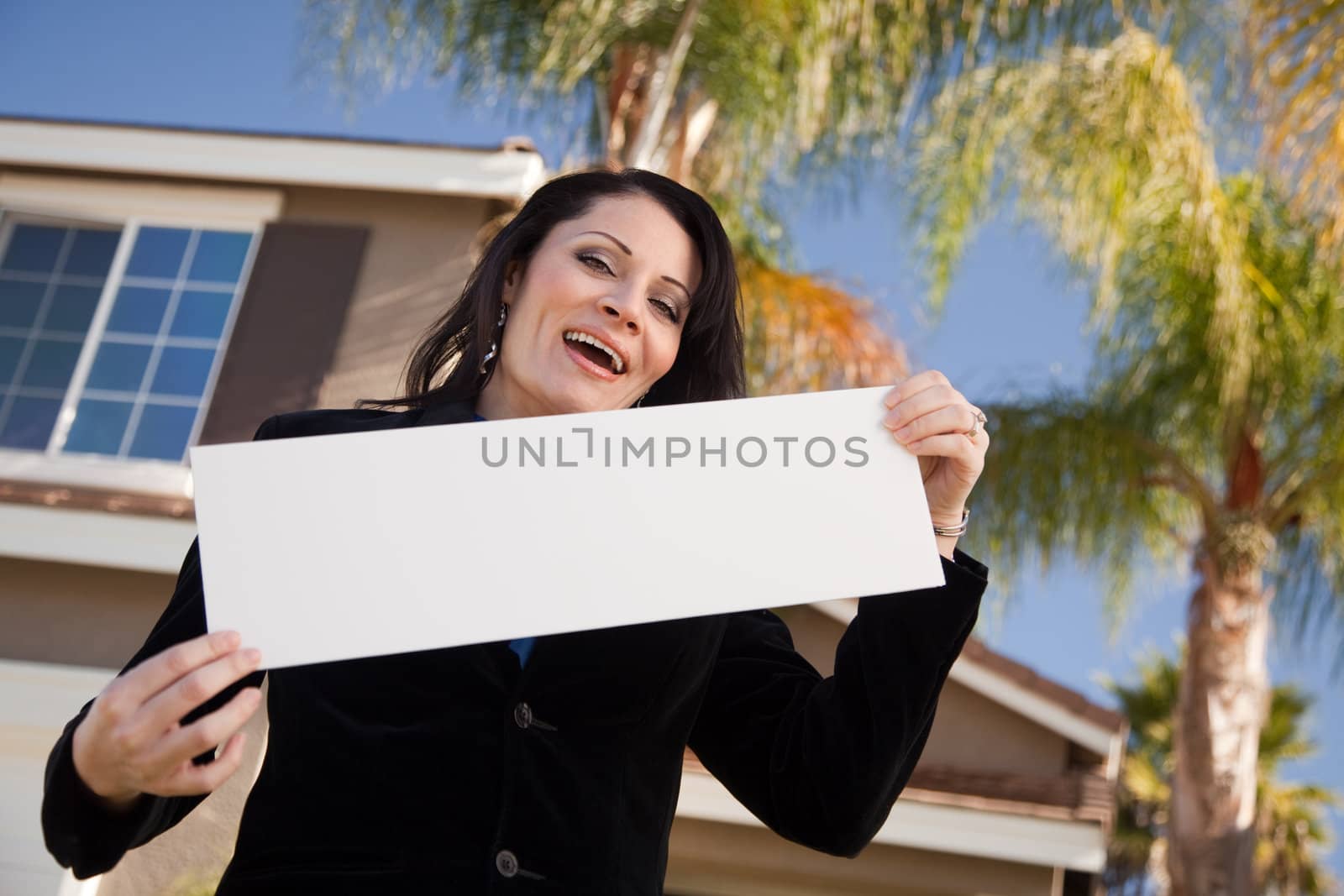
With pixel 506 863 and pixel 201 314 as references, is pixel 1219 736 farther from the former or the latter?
pixel 506 863

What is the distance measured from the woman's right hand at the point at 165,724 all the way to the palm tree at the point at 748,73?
6.61 metres

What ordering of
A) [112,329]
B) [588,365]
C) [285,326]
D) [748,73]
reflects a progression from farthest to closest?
[748,73], [112,329], [285,326], [588,365]

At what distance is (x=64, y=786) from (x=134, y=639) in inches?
211

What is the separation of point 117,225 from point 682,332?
6.85 meters

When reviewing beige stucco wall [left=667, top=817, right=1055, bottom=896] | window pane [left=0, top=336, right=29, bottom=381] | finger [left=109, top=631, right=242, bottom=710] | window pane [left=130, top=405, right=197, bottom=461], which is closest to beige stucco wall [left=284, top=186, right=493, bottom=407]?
window pane [left=130, top=405, right=197, bottom=461]

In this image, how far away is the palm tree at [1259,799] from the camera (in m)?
19.7

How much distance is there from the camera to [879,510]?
157 cm

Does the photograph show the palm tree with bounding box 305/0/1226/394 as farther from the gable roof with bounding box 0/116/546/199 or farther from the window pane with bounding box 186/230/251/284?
the window pane with bounding box 186/230/251/284

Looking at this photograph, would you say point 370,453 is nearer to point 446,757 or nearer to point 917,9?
point 446,757

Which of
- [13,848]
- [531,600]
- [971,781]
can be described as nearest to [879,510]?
[531,600]

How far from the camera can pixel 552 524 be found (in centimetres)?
152

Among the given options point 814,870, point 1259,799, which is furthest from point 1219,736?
point 1259,799

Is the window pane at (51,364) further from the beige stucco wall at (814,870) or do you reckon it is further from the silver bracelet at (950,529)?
the silver bracelet at (950,529)

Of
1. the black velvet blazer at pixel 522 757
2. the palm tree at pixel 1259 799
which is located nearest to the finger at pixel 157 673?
the black velvet blazer at pixel 522 757
